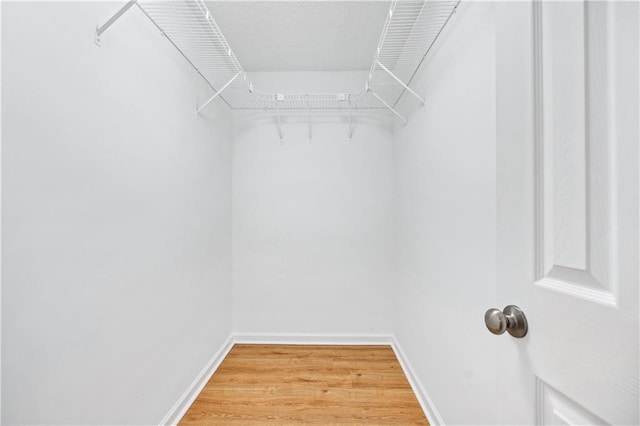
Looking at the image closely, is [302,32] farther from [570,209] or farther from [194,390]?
[194,390]

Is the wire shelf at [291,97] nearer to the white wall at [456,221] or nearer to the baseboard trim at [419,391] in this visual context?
the white wall at [456,221]

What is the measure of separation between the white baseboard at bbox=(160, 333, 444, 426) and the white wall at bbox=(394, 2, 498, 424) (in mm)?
100

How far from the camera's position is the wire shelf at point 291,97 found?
1350 mm

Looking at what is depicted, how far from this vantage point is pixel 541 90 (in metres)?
0.52

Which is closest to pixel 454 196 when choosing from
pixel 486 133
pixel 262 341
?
pixel 486 133

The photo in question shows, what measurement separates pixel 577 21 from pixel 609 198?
0.95ft

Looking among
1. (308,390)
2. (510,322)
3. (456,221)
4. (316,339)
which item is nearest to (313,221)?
(316,339)

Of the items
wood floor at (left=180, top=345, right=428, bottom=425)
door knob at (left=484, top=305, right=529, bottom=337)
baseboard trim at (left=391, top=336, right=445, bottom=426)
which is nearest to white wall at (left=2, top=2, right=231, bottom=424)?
wood floor at (left=180, top=345, right=428, bottom=425)

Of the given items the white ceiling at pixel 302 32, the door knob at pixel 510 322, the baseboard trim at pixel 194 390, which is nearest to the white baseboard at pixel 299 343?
the baseboard trim at pixel 194 390

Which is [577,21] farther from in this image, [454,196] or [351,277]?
[351,277]

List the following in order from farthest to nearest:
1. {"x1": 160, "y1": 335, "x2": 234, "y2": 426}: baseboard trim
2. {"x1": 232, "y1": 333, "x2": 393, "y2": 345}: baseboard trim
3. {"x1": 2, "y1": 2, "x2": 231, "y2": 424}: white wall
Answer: {"x1": 232, "y1": 333, "x2": 393, "y2": 345}: baseboard trim < {"x1": 160, "y1": 335, "x2": 234, "y2": 426}: baseboard trim < {"x1": 2, "y1": 2, "x2": 231, "y2": 424}: white wall

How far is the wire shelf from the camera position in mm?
1350

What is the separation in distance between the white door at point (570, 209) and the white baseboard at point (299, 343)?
1291 mm

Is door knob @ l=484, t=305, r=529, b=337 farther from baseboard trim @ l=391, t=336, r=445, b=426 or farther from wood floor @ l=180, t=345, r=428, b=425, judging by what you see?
wood floor @ l=180, t=345, r=428, b=425
